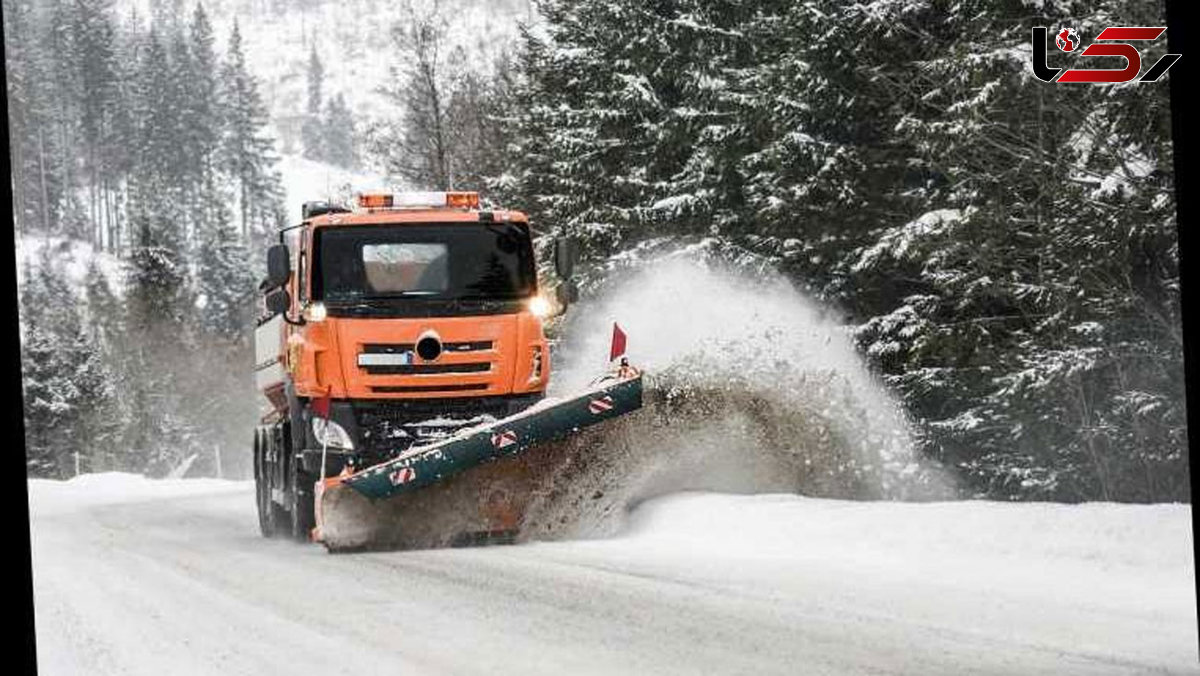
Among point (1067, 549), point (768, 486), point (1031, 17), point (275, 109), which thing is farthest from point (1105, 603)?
point (275, 109)

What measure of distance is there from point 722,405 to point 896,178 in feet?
30.9

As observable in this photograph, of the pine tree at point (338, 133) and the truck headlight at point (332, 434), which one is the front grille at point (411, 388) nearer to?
the truck headlight at point (332, 434)

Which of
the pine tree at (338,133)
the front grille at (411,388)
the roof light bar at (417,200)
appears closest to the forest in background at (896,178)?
the front grille at (411,388)

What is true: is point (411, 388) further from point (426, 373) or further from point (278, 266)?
point (278, 266)

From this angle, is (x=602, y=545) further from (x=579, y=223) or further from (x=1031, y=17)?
(x=579, y=223)

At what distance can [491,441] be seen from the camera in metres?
9.62

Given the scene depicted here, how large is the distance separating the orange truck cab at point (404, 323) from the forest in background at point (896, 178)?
1866mm

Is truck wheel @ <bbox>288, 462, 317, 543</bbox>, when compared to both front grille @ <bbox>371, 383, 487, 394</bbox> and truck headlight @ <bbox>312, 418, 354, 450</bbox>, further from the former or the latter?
front grille @ <bbox>371, 383, 487, 394</bbox>

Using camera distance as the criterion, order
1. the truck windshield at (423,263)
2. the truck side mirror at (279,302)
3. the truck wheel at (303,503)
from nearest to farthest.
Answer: the truck windshield at (423,263), the truck side mirror at (279,302), the truck wheel at (303,503)

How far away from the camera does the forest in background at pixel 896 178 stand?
43.3ft

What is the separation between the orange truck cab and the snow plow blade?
33cm

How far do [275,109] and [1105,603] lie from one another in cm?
13595

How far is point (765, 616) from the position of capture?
609 centimetres

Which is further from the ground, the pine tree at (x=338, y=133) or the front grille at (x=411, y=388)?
the pine tree at (x=338, y=133)
